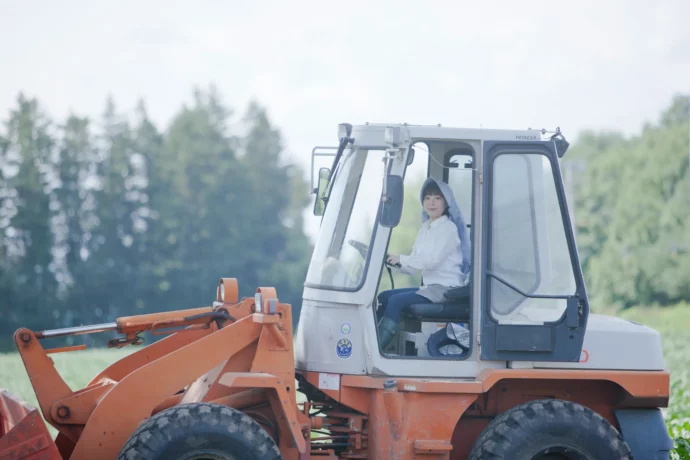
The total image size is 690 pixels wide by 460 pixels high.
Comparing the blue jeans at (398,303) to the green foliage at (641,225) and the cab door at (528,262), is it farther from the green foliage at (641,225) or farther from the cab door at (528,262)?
the green foliage at (641,225)

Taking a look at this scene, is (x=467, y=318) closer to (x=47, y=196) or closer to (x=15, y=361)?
(x=15, y=361)

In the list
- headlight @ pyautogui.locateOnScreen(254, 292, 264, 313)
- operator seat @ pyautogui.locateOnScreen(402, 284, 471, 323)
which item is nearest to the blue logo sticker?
operator seat @ pyautogui.locateOnScreen(402, 284, 471, 323)

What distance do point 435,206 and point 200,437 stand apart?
8.66 ft

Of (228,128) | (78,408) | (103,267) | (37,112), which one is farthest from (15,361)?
(228,128)

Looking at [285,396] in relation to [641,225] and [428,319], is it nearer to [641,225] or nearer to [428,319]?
[428,319]

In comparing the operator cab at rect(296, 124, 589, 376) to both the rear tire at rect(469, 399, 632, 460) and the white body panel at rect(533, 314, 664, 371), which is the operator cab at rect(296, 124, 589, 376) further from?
the rear tire at rect(469, 399, 632, 460)

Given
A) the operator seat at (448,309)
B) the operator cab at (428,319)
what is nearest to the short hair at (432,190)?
the operator cab at (428,319)

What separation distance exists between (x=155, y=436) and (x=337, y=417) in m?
1.61

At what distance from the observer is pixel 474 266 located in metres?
7.58

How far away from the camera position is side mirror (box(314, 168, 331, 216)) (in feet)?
26.6

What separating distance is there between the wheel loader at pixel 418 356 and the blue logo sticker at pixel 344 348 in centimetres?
3

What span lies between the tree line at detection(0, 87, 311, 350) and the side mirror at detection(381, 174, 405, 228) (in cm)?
4513

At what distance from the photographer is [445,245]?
779 cm

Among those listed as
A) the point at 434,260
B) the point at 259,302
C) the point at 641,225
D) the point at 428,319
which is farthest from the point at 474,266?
the point at 641,225
